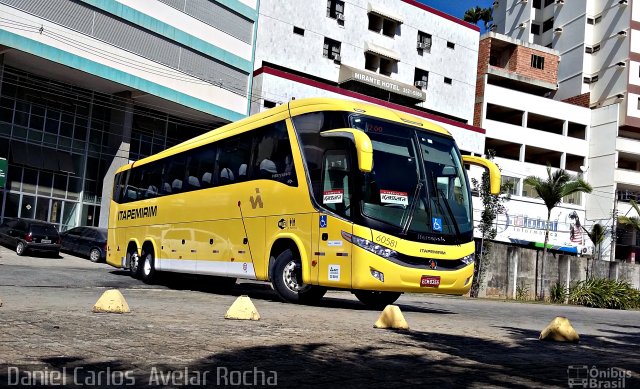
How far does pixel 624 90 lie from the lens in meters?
53.0

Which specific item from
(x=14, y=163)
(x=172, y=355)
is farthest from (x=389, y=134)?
(x=14, y=163)

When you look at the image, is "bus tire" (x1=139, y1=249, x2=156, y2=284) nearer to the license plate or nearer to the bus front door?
the bus front door

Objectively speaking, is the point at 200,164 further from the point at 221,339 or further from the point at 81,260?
the point at 81,260

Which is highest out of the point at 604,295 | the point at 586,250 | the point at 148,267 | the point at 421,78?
the point at 421,78

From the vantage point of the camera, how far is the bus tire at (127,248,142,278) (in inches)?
721

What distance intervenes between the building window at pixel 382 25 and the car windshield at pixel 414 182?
34.6m

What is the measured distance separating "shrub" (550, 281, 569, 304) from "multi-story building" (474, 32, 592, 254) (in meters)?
16.1

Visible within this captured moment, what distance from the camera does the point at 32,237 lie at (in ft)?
85.8

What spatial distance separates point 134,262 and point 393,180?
34.3 ft

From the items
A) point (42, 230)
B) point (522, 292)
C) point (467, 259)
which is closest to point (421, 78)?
point (522, 292)

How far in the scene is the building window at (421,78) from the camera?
47125 millimetres

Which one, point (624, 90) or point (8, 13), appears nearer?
point (8, 13)

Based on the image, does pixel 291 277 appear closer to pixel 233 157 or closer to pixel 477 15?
pixel 233 157

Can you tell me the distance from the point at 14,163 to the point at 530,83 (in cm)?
4192
